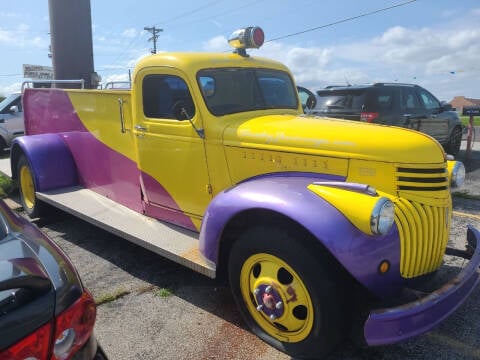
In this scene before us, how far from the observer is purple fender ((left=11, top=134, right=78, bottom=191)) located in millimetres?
5246

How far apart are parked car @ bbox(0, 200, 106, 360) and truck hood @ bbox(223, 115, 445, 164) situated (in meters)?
1.77

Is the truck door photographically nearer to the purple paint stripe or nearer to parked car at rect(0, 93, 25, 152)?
the purple paint stripe

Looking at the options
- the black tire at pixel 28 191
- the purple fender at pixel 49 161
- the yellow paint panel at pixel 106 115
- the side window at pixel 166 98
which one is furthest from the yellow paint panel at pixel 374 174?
the black tire at pixel 28 191

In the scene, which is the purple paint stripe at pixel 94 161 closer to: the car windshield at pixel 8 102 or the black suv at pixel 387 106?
the black suv at pixel 387 106

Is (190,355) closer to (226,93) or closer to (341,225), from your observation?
(341,225)

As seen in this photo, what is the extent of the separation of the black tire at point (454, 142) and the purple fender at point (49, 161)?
335 inches

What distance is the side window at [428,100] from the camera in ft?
31.5

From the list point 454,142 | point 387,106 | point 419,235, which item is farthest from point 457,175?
point 454,142

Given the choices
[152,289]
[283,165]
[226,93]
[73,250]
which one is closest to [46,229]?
[73,250]

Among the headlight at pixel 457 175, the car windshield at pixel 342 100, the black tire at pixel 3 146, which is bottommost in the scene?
the black tire at pixel 3 146

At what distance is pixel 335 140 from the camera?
299cm

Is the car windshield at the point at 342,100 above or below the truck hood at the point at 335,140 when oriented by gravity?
above

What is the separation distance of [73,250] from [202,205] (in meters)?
1.90

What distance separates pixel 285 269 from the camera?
2.80 m
